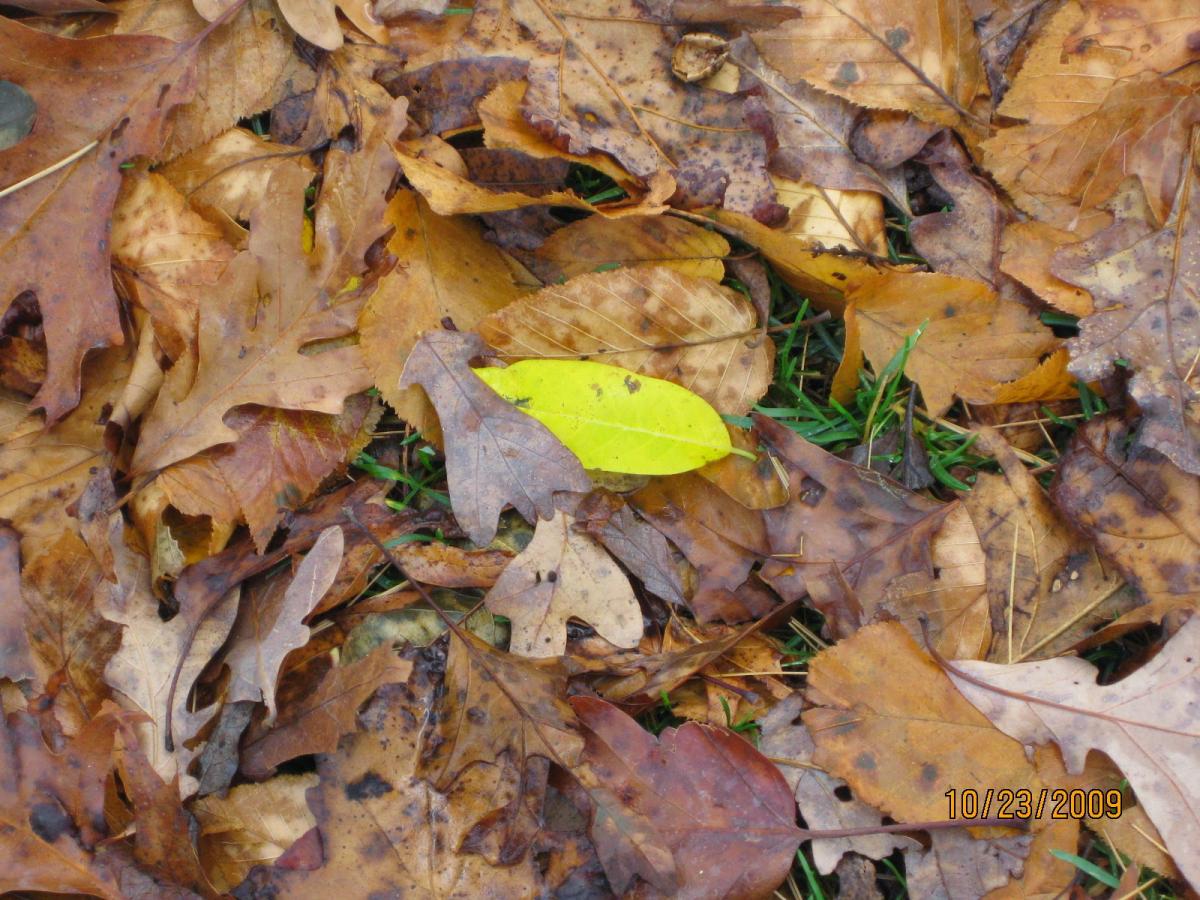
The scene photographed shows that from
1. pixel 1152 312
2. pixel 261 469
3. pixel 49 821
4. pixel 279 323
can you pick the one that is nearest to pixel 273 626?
pixel 261 469

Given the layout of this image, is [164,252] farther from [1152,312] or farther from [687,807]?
[1152,312]

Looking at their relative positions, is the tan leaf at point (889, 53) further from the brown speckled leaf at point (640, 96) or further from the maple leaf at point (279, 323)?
the maple leaf at point (279, 323)

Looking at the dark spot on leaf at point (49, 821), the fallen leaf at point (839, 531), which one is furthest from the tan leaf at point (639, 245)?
the dark spot on leaf at point (49, 821)

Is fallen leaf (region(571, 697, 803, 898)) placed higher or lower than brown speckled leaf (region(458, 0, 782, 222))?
lower

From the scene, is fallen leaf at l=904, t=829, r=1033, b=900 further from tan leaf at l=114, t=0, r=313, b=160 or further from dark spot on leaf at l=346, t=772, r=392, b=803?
tan leaf at l=114, t=0, r=313, b=160

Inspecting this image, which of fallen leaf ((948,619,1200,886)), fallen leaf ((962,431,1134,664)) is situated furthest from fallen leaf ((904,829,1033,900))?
fallen leaf ((962,431,1134,664))

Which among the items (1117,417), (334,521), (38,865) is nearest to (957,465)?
(1117,417)
